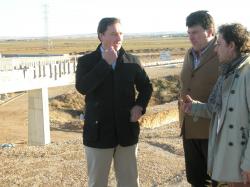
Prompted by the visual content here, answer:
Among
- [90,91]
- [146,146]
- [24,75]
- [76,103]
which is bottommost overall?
[76,103]

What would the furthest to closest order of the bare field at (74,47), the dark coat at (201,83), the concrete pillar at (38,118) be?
1. the bare field at (74,47)
2. the concrete pillar at (38,118)
3. the dark coat at (201,83)

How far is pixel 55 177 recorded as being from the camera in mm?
6586

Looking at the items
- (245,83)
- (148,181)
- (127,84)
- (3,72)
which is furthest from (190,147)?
(3,72)

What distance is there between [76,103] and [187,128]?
2019 cm

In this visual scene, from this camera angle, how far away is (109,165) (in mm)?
3898

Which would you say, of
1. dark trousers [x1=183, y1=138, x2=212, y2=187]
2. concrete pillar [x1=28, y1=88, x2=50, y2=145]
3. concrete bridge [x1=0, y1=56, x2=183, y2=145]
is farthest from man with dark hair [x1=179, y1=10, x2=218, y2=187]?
concrete pillar [x1=28, y1=88, x2=50, y2=145]

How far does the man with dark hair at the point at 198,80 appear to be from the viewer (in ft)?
12.1

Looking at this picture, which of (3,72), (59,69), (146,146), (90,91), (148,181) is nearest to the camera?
(90,91)

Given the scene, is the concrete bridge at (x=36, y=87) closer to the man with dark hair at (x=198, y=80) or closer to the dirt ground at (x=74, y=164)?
the dirt ground at (x=74, y=164)

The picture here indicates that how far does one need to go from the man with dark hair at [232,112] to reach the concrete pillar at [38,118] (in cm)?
1083

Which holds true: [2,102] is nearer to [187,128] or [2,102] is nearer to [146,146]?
[146,146]

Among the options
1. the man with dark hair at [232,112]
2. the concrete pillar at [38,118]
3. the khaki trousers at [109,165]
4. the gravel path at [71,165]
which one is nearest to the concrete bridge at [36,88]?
the concrete pillar at [38,118]

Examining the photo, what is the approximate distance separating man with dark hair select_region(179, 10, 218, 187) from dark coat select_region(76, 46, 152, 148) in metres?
0.47

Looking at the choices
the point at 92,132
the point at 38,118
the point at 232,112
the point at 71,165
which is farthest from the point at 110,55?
the point at 38,118
